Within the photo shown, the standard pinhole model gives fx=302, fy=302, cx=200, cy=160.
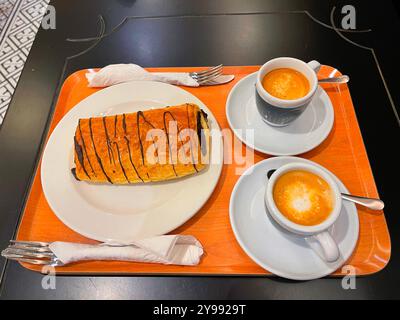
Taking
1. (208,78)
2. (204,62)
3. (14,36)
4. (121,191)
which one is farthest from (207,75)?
(14,36)

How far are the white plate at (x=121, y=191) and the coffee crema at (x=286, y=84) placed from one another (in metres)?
0.20

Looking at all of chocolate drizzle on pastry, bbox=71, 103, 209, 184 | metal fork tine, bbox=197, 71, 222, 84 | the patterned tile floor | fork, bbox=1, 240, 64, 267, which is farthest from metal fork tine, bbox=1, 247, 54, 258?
the patterned tile floor

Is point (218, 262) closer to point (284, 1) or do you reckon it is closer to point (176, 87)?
point (176, 87)

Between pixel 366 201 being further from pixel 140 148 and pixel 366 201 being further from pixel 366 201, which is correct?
pixel 140 148

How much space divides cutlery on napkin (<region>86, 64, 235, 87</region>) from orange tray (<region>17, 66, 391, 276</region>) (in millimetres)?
40

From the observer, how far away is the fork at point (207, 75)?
109cm

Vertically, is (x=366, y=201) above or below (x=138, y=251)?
above

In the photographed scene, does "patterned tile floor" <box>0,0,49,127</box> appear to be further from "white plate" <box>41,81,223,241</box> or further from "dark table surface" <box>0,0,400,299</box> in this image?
"white plate" <box>41,81,223,241</box>

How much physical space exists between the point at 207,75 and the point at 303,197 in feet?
1.89

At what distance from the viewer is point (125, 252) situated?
777mm

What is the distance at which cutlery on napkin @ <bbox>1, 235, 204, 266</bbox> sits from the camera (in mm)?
767

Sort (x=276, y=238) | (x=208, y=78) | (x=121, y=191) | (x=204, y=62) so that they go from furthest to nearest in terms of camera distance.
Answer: (x=204, y=62), (x=208, y=78), (x=121, y=191), (x=276, y=238)

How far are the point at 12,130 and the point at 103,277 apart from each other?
0.66 m
